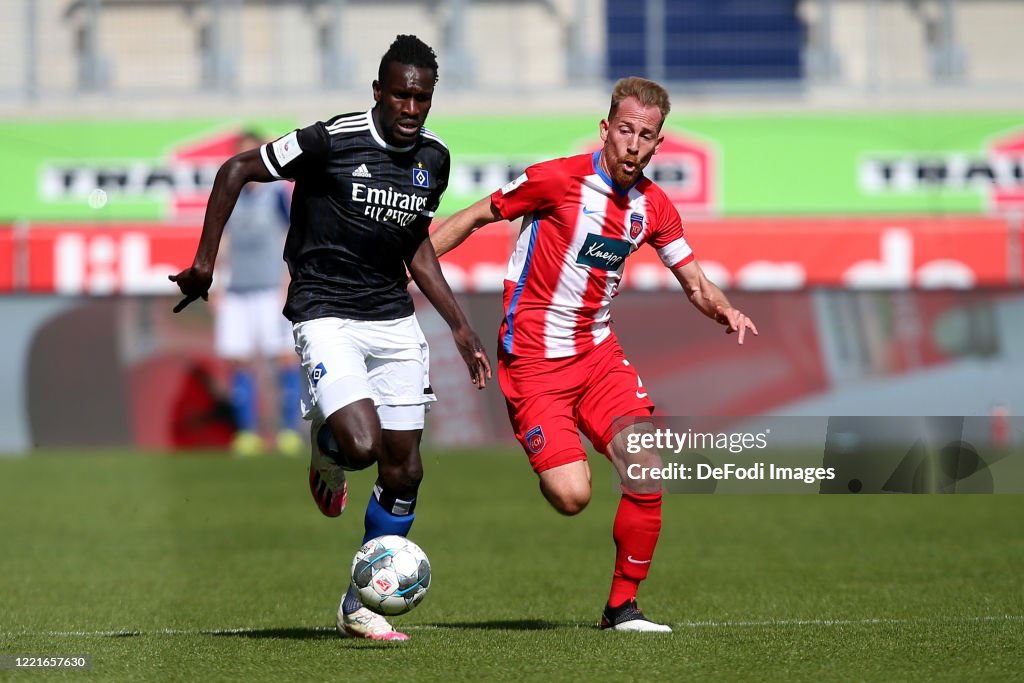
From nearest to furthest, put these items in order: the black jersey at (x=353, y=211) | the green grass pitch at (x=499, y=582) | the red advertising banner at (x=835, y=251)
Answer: the green grass pitch at (x=499, y=582)
the black jersey at (x=353, y=211)
the red advertising banner at (x=835, y=251)

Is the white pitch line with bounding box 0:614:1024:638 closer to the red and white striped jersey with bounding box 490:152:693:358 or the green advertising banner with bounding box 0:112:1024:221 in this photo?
the red and white striped jersey with bounding box 490:152:693:358

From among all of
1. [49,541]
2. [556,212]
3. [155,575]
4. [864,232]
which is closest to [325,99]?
[864,232]

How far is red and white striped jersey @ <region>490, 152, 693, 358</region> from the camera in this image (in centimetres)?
Answer: 637

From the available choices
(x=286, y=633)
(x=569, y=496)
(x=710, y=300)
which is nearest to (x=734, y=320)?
(x=710, y=300)

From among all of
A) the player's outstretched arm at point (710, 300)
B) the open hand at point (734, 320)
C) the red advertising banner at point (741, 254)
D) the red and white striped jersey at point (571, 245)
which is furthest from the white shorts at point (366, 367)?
the red advertising banner at point (741, 254)

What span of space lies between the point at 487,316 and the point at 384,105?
796cm

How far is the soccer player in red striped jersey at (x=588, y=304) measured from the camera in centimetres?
618

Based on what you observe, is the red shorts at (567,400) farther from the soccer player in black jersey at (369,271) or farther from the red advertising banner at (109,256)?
the red advertising banner at (109,256)

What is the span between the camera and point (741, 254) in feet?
59.9

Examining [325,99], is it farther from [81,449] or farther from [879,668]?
[879,668]

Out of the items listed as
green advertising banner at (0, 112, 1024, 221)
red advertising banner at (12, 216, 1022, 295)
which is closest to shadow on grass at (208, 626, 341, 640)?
red advertising banner at (12, 216, 1022, 295)

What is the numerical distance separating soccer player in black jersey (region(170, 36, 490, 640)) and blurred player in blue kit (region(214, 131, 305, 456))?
26.2 ft
